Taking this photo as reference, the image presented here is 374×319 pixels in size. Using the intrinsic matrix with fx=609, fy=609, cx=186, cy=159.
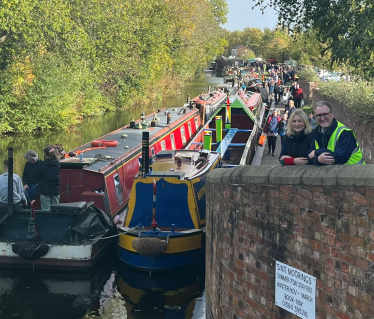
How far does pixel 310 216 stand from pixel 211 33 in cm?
5905

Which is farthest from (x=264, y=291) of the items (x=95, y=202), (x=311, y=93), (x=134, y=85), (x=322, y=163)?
(x=134, y=85)

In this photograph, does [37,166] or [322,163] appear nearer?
[322,163]

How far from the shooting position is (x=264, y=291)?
18.4 feet

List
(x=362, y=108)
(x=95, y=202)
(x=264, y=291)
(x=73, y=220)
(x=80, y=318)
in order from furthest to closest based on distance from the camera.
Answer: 1. (x=362, y=108)
2. (x=95, y=202)
3. (x=73, y=220)
4. (x=80, y=318)
5. (x=264, y=291)

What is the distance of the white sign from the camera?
16.3 feet

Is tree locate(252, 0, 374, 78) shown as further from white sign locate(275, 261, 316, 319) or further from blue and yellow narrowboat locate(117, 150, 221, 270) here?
white sign locate(275, 261, 316, 319)

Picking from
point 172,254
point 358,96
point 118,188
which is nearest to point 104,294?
point 172,254

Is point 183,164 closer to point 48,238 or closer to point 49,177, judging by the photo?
point 49,177

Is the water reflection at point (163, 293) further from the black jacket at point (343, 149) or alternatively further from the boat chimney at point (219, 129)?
the boat chimney at point (219, 129)

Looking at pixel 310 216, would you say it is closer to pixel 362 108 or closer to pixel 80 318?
pixel 80 318

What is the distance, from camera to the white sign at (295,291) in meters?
4.96

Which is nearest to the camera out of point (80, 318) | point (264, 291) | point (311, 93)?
point (264, 291)

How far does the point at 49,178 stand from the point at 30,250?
1.36 meters

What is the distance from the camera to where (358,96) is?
53.1 feet
